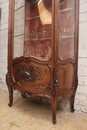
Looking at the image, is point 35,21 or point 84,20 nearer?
point 84,20

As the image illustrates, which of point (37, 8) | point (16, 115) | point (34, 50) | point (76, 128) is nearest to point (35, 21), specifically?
point (37, 8)

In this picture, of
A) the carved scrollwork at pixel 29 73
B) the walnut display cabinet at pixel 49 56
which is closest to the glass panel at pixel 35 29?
the walnut display cabinet at pixel 49 56

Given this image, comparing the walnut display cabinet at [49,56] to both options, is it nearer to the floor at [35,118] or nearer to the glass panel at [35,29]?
the glass panel at [35,29]

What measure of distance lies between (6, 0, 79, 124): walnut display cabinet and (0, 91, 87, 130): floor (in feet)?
0.40

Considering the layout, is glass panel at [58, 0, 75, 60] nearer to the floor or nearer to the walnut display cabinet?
the walnut display cabinet

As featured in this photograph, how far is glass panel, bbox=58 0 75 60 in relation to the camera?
133cm

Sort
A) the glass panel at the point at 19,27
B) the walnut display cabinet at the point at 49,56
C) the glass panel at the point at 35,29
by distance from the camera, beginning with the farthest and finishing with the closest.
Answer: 1. the glass panel at the point at 35,29
2. the glass panel at the point at 19,27
3. the walnut display cabinet at the point at 49,56

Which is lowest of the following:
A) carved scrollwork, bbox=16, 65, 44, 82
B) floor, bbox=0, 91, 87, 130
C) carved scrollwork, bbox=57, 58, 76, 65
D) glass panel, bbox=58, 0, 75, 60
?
floor, bbox=0, 91, 87, 130

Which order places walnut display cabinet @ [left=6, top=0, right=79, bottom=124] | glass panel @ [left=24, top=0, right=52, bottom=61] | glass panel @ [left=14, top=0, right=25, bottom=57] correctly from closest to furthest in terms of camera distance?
1. walnut display cabinet @ [left=6, top=0, right=79, bottom=124]
2. glass panel @ [left=14, top=0, right=25, bottom=57]
3. glass panel @ [left=24, top=0, right=52, bottom=61]

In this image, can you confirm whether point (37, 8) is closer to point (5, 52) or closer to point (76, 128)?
point (5, 52)

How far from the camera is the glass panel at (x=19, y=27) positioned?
1629 millimetres

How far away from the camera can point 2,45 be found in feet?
7.68

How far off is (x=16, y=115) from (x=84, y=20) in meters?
1.45

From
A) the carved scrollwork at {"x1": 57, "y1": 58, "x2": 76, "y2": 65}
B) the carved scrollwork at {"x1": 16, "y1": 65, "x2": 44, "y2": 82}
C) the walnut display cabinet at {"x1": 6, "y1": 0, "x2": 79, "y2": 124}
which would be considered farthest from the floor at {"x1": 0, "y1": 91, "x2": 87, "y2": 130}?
the carved scrollwork at {"x1": 57, "y1": 58, "x2": 76, "y2": 65}
